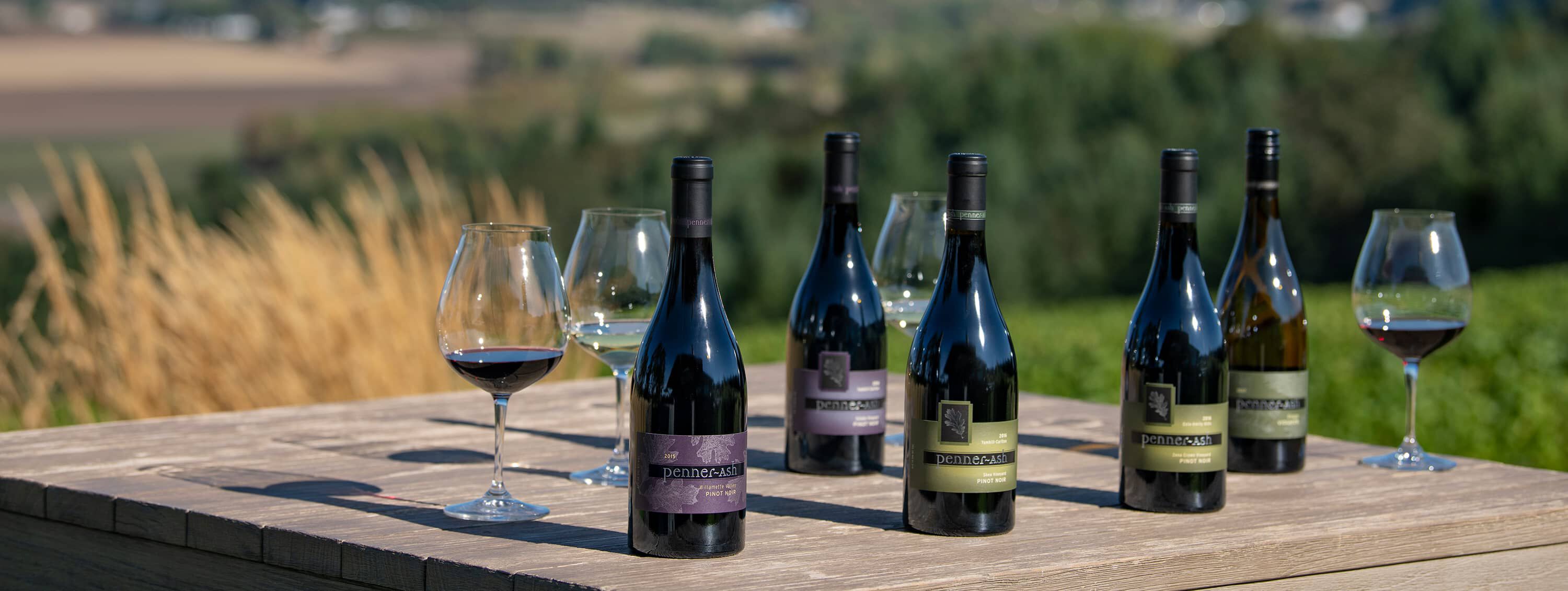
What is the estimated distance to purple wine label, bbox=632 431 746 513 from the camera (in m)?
1.87

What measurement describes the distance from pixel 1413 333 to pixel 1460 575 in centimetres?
61

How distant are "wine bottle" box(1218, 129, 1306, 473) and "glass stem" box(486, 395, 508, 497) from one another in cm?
120

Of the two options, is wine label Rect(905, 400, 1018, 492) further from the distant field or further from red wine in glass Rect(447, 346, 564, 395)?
the distant field

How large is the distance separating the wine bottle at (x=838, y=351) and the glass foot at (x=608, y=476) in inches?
11.4

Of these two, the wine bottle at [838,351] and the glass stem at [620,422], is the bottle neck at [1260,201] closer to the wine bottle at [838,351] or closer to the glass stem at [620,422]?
the wine bottle at [838,351]

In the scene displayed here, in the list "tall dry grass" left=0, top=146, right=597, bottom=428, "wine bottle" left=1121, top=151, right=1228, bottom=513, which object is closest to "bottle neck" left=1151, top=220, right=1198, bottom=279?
"wine bottle" left=1121, top=151, right=1228, bottom=513

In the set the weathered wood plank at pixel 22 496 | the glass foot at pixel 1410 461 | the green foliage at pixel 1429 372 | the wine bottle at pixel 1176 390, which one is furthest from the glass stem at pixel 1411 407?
the green foliage at pixel 1429 372

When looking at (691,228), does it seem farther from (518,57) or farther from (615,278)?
(518,57)

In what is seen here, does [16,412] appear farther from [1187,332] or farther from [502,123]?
[502,123]

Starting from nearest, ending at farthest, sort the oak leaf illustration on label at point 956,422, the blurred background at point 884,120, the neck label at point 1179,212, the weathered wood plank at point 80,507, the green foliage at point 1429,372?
the oak leaf illustration on label at point 956,422 < the neck label at point 1179,212 < the weathered wood plank at point 80,507 < the green foliage at point 1429,372 < the blurred background at point 884,120

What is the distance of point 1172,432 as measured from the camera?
2.21 metres

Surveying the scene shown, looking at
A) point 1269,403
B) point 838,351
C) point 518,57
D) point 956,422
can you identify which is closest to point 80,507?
point 838,351

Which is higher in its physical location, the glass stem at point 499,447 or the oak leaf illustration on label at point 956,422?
the oak leaf illustration on label at point 956,422

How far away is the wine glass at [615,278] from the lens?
2363 mm
